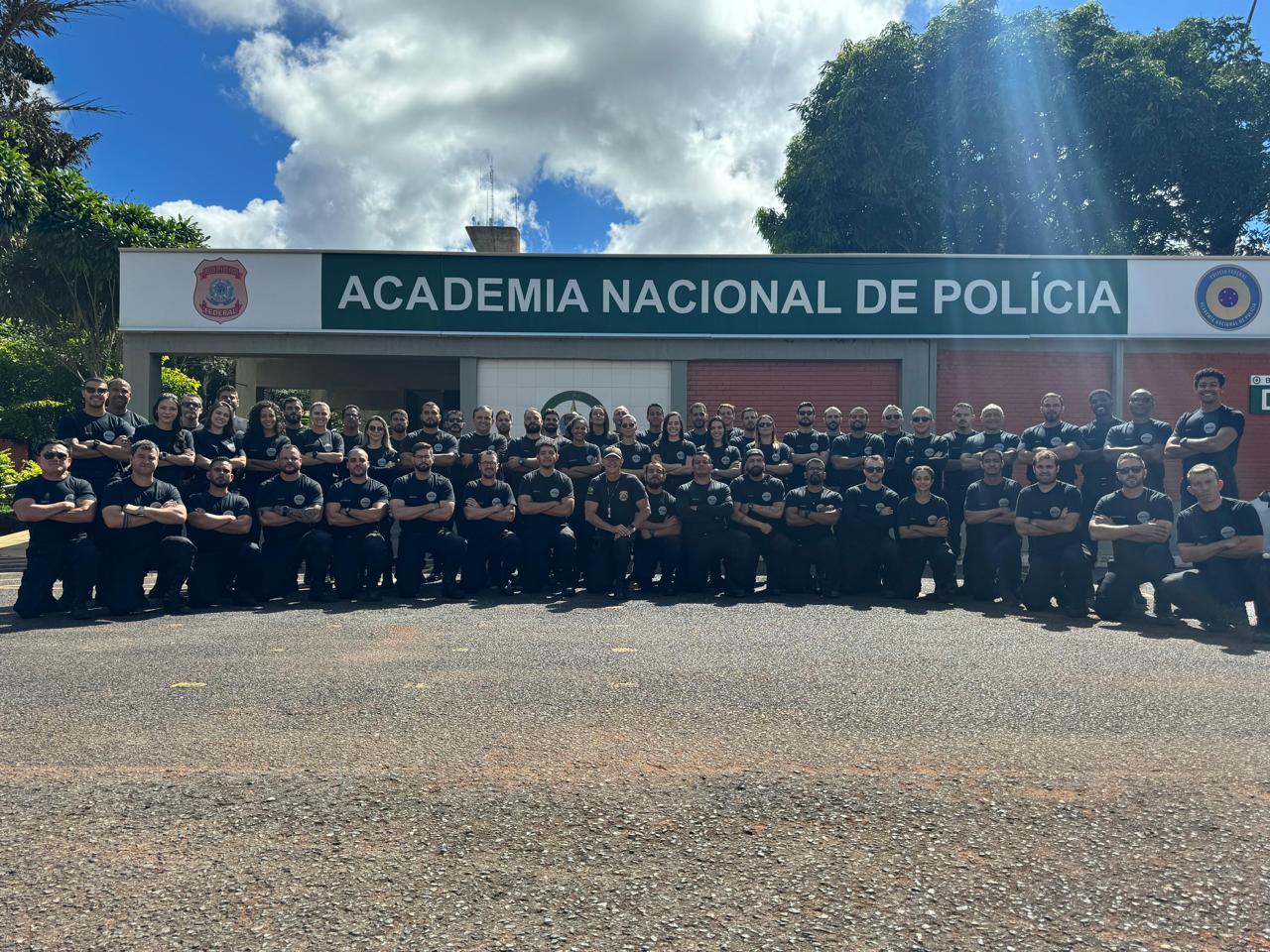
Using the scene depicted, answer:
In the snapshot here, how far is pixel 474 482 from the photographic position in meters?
9.55

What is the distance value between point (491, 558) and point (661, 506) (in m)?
1.84

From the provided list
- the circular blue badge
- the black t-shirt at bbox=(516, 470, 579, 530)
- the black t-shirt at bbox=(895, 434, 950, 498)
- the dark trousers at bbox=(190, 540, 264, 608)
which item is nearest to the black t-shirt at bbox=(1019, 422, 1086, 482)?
the black t-shirt at bbox=(895, 434, 950, 498)

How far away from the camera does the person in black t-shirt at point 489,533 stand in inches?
361

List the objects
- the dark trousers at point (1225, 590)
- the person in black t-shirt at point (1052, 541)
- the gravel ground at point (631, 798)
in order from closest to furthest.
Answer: the gravel ground at point (631, 798), the dark trousers at point (1225, 590), the person in black t-shirt at point (1052, 541)

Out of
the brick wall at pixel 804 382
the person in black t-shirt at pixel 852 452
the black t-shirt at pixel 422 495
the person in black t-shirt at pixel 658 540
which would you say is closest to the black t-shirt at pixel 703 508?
the person in black t-shirt at pixel 658 540

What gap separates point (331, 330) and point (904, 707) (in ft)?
38.9

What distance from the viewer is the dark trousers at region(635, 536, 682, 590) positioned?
926cm

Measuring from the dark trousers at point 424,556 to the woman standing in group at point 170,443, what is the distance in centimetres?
223

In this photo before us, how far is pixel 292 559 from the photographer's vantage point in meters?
8.76

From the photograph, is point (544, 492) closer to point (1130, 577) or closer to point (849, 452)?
point (849, 452)

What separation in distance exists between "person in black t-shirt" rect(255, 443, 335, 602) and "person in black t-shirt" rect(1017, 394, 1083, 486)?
24.0ft

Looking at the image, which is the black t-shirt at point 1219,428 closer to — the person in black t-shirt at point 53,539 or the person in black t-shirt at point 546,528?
the person in black t-shirt at point 546,528

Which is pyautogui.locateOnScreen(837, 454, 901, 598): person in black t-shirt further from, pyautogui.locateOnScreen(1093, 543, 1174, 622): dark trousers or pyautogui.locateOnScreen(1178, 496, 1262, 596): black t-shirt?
pyautogui.locateOnScreen(1178, 496, 1262, 596): black t-shirt

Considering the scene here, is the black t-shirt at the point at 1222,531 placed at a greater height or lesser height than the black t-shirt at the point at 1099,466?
lesser
